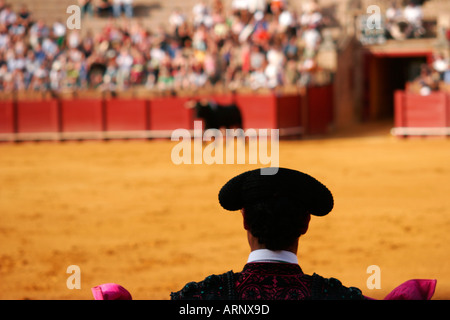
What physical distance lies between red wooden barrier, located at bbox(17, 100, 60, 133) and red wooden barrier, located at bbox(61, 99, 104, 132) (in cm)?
19

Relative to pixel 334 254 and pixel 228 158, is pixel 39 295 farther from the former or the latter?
pixel 228 158

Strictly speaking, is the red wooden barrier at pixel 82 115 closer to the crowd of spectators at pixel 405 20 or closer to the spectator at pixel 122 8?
the spectator at pixel 122 8

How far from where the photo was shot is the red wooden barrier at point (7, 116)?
54.4 feet

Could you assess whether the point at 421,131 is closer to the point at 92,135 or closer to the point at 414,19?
the point at 414,19

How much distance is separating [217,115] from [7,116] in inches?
196

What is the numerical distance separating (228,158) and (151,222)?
552 cm

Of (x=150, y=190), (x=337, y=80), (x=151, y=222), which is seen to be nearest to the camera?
(x=151, y=222)

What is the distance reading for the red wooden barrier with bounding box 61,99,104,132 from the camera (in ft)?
54.4

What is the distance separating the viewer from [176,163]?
12.4 m

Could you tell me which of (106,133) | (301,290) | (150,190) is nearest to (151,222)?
(150,190)

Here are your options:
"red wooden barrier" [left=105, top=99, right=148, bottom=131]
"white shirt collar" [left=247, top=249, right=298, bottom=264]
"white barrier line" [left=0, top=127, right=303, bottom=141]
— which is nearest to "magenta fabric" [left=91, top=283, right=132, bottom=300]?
"white shirt collar" [left=247, top=249, right=298, bottom=264]

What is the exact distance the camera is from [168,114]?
53.7 feet

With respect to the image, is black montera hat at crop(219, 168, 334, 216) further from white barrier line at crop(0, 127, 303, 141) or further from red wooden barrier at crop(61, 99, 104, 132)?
red wooden barrier at crop(61, 99, 104, 132)

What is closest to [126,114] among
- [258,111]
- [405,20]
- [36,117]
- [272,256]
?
[36,117]
